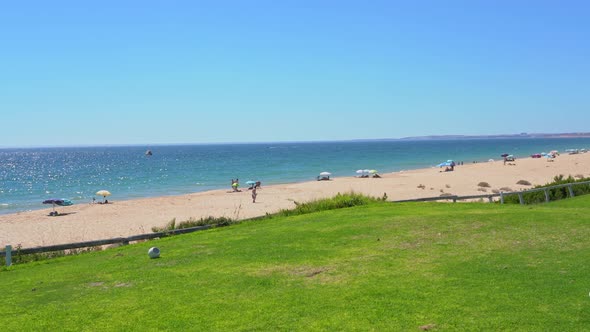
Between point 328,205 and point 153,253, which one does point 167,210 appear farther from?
point 153,253

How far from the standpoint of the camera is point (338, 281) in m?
8.89

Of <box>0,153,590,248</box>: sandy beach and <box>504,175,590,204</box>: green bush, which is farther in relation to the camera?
<box>0,153,590,248</box>: sandy beach

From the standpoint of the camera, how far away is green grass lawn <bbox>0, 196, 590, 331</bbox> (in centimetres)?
710

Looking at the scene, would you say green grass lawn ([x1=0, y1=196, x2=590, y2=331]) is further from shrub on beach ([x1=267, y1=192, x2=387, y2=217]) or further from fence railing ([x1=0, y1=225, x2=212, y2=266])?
shrub on beach ([x1=267, y1=192, x2=387, y2=217])

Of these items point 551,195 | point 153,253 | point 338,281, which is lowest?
point 551,195

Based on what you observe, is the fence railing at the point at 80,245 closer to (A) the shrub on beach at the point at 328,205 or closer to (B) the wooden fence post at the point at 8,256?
(B) the wooden fence post at the point at 8,256

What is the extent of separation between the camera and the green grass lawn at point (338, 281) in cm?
710

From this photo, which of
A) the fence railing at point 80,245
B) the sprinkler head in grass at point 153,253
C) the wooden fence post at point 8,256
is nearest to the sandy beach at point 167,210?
the fence railing at point 80,245

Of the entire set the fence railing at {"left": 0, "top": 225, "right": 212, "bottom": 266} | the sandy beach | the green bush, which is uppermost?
the green bush

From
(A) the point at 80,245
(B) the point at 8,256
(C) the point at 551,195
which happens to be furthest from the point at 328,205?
(B) the point at 8,256

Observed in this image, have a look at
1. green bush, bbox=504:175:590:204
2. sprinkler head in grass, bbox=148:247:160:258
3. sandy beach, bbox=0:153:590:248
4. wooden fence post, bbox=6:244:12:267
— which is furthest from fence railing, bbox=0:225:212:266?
green bush, bbox=504:175:590:204

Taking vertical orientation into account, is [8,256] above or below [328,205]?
below

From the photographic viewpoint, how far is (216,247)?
1291cm

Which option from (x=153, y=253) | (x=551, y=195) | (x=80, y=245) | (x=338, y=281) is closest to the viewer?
(x=338, y=281)
